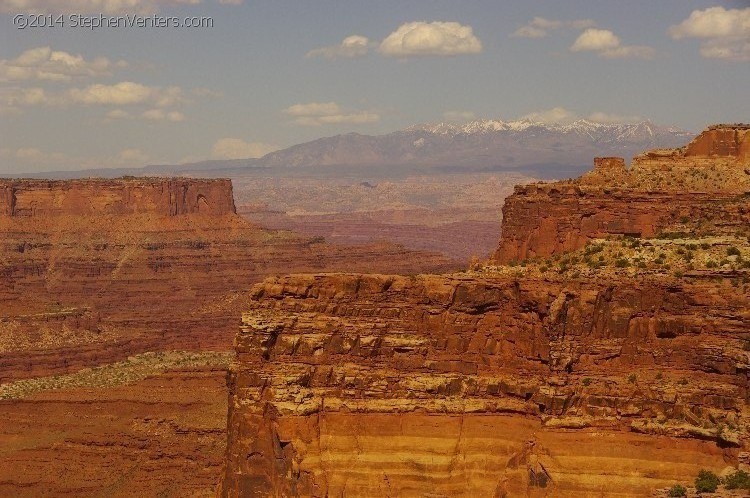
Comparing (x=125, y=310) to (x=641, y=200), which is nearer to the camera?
(x=641, y=200)

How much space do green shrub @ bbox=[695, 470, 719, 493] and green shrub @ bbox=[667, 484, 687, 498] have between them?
1.03 ft

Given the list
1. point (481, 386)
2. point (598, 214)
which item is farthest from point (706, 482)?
point (598, 214)

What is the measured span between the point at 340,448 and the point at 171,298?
313ft

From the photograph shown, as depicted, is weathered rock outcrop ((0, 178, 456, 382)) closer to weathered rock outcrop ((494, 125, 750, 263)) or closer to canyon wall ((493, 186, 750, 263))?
weathered rock outcrop ((494, 125, 750, 263))

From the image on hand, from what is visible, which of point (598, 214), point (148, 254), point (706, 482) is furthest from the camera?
point (148, 254)

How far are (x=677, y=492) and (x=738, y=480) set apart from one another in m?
1.40

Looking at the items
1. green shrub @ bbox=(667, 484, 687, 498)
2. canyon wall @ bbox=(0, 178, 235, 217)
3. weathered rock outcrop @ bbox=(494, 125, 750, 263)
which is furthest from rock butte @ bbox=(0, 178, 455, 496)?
green shrub @ bbox=(667, 484, 687, 498)

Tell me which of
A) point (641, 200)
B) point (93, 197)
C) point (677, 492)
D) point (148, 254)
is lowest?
point (148, 254)

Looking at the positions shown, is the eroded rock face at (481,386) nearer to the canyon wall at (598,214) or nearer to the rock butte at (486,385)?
the rock butte at (486,385)

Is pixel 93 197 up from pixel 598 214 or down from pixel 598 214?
down

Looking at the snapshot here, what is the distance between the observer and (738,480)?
32.8 m

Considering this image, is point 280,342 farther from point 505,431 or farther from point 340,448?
point 505,431

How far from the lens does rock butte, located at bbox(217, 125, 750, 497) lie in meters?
35.1

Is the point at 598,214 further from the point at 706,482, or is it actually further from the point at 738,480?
the point at 738,480
